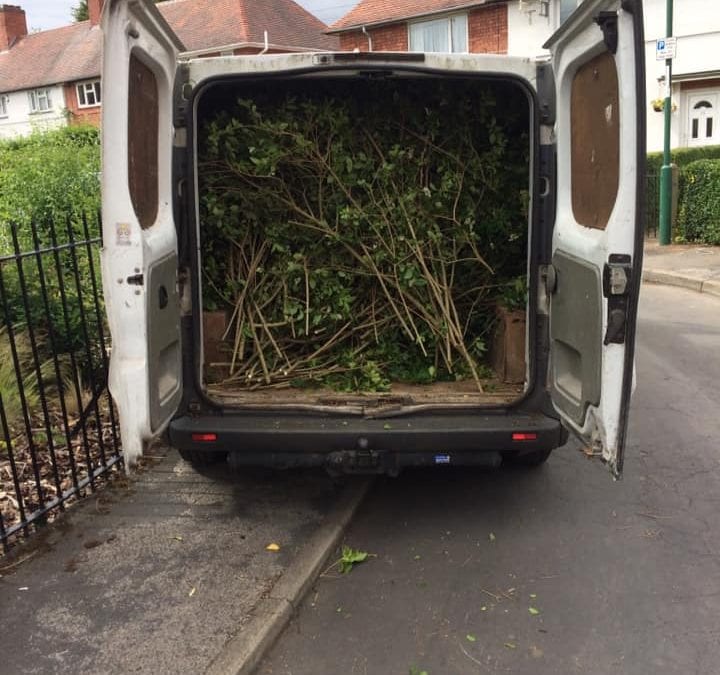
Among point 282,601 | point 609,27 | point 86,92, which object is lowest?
point 282,601

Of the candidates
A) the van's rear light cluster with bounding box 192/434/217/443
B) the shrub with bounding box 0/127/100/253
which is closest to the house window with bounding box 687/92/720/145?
the shrub with bounding box 0/127/100/253

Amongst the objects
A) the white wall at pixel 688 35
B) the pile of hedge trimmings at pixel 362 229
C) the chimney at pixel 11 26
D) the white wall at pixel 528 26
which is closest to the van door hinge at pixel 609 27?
the pile of hedge trimmings at pixel 362 229

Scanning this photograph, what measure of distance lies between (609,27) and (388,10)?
2735 cm

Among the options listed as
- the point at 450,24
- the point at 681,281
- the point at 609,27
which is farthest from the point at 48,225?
the point at 450,24

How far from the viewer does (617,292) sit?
10.1 feet

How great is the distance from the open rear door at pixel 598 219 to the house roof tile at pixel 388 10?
929 inches

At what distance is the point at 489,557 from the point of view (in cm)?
368

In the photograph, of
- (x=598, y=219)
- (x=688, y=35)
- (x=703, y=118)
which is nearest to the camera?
(x=598, y=219)

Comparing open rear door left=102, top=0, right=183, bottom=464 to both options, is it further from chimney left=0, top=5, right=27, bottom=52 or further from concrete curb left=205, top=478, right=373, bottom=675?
chimney left=0, top=5, right=27, bottom=52

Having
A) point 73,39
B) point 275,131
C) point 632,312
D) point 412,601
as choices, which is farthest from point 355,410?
point 73,39

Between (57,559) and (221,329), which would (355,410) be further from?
(57,559)

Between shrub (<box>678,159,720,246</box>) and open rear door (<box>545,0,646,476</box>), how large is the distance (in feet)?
35.7

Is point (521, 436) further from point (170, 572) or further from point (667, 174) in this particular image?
point (667, 174)

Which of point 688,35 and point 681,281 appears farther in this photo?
point 688,35
